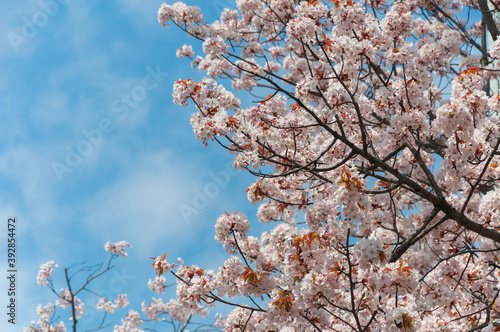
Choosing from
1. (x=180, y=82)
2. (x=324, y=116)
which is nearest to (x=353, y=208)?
(x=324, y=116)

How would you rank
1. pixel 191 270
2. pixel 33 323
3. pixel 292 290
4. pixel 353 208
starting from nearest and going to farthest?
pixel 353 208, pixel 292 290, pixel 191 270, pixel 33 323

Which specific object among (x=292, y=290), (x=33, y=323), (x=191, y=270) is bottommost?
(x=292, y=290)

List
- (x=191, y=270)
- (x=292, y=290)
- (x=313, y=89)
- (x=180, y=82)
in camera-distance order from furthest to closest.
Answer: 1. (x=191, y=270)
2. (x=313, y=89)
3. (x=180, y=82)
4. (x=292, y=290)

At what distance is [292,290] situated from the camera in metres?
4.01

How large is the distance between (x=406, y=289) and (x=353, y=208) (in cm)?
94

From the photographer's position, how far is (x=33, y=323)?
10758 millimetres

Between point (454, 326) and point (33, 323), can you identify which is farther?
point (33, 323)

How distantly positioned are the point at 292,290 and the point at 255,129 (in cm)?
179

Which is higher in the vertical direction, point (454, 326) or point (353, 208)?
point (353, 208)

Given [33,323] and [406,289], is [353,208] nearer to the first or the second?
[406,289]

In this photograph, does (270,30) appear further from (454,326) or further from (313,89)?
(454,326)

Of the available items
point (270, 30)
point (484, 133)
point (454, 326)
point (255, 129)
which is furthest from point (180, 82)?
point (270, 30)

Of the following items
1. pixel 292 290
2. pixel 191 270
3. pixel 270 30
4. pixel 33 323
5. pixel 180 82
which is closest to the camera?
pixel 292 290

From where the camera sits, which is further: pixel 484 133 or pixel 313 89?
pixel 313 89
